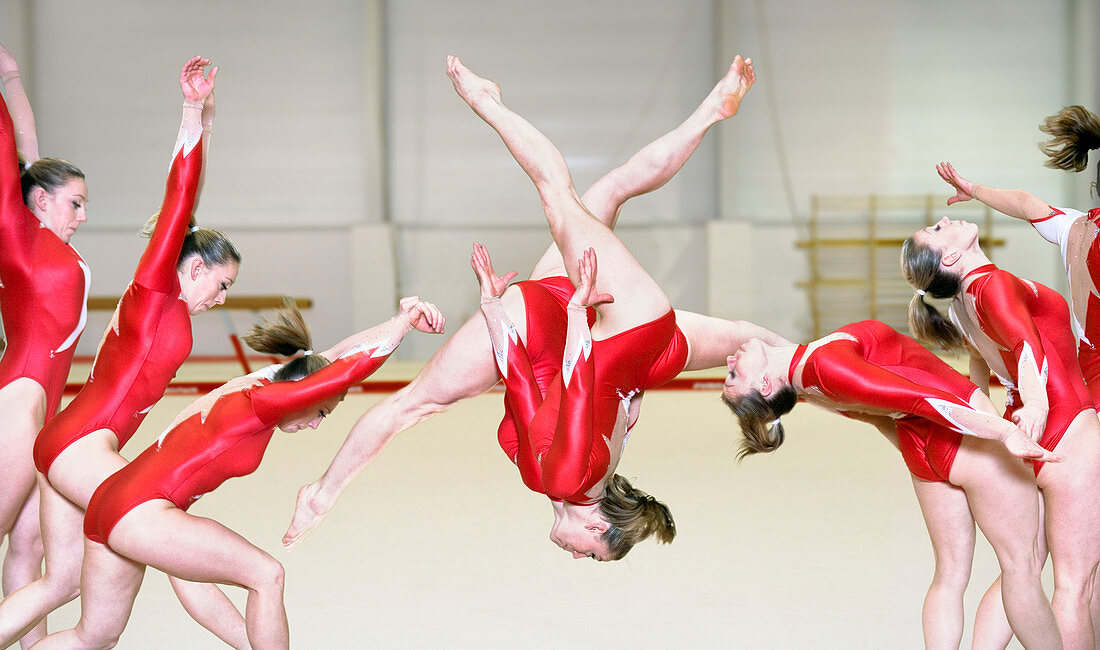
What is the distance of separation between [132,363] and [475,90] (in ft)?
3.59

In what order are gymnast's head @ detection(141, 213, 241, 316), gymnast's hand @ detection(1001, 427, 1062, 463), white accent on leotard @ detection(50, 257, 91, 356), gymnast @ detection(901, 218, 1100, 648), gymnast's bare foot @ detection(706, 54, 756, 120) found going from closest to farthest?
gymnast's hand @ detection(1001, 427, 1062, 463)
gymnast @ detection(901, 218, 1100, 648)
gymnast's head @ detection(141, 213, 241, 316)
white accent on leotard @ detection(50, 257, 91, 356)
gymnast's bare foot @ detection(706, 54, 756, 120)

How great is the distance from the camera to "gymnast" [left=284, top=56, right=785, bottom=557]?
8.34ft

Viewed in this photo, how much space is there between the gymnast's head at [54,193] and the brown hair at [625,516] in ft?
4.86

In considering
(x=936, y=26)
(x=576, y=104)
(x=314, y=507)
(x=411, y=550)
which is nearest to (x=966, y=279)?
(x=314, y=507)

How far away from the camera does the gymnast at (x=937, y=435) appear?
1.97m

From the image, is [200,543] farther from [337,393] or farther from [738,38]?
[738,38]

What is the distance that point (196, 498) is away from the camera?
Answer: 6.60 ft

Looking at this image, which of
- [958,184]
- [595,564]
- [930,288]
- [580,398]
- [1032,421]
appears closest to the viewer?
[1032,421]

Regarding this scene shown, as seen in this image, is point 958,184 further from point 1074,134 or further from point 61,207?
point 61,207

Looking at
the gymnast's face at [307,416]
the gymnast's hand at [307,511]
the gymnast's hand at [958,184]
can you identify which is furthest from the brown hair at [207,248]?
the gymnast's hand at [958,184]

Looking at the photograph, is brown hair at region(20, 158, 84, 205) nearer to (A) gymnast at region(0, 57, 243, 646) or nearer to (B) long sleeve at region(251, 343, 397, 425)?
(A) gymnast at region(0, 57, 243, 646)

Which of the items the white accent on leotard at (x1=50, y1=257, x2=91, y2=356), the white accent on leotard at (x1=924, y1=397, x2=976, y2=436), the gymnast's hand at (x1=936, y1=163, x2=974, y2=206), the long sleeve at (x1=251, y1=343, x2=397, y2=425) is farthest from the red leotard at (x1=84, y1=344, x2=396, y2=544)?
the gymnast's hand at (x1=936, y1=163, x2=974, y2=206)

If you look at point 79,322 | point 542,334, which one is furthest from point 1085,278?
point 79,322

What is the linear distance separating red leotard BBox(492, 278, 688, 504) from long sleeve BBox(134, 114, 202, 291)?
85cm
